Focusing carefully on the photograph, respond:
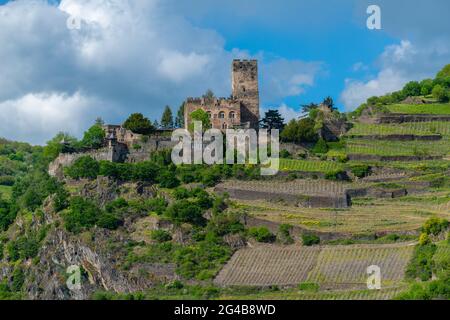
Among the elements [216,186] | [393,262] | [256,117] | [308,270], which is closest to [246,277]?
[308,270]

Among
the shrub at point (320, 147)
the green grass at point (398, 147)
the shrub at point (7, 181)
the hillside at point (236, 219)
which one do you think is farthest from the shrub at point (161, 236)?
the shrub at point (7, 181)

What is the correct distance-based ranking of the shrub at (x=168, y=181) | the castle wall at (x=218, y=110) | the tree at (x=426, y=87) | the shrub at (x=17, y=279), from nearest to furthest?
the shrub at (x=17, y=279)
the shrub at (x=168, y=181)
the castle wall at (x=218, y=110)
the tree at (x=426, y=87)

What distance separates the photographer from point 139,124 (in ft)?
290

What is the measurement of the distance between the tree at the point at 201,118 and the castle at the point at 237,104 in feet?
2.74

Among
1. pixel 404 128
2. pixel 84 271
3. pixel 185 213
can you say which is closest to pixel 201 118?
pixel 404 128

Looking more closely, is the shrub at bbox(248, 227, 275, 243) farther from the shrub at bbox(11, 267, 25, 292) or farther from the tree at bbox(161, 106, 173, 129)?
the tree at bbox(161, 106, 173, 129)

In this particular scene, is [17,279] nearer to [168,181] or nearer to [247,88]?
[168,181]

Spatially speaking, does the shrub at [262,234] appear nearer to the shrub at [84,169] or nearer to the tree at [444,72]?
the shrub at [84,169]

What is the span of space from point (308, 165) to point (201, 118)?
1009 centimetres

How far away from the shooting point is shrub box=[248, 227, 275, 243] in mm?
70625

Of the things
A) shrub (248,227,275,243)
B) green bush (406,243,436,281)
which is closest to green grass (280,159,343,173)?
shrub (248,227,275,243)

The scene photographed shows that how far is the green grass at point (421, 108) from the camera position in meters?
96.1

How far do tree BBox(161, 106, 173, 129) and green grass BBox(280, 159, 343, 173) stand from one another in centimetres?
1413
